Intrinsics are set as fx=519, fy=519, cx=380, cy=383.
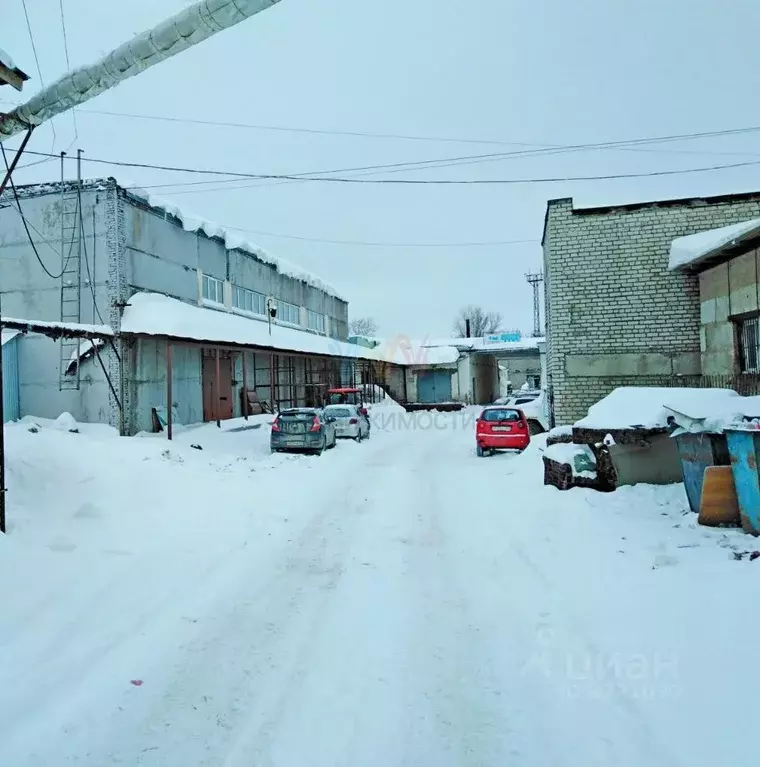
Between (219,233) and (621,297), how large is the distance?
1488cm

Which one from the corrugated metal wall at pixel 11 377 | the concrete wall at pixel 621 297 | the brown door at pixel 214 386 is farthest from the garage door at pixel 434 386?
the corrugated metal wall at pixel 11 377

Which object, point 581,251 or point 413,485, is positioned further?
point 581,251

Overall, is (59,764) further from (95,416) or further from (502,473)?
(95,416)

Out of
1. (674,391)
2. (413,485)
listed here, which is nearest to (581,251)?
(674,391)

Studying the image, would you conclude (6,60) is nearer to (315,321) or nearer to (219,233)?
(219,233)

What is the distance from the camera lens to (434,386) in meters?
38.8

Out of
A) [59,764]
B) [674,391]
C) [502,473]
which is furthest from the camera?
[502,473]

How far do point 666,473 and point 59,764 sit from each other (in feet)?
26.5

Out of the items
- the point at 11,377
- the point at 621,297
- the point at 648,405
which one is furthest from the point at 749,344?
the point at 11,377

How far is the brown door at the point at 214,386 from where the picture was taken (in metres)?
19.1

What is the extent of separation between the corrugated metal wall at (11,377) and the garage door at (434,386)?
27.6 m

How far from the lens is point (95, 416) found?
14656 millimetres

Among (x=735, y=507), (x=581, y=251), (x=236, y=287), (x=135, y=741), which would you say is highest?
(x=236, y=287)

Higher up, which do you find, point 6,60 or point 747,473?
point 6,60
